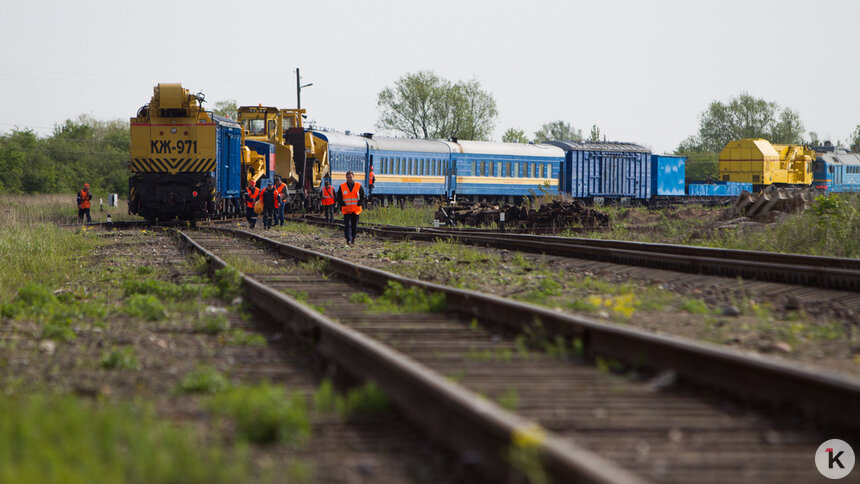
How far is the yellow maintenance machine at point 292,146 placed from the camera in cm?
3228

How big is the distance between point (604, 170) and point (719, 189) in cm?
787

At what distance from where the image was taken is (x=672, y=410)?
13.2 ft

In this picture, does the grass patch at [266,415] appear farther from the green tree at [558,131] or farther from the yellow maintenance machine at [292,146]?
the green tree at [558,131]

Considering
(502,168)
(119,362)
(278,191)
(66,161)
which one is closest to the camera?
(119,362)

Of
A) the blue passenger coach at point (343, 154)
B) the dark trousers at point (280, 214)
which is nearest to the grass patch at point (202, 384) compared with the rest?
the dark trousers at point (280, 214)

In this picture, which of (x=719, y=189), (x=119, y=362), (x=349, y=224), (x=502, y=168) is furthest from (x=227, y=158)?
(x=719, y=189)

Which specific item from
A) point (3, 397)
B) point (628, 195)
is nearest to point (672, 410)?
point (3, 397)

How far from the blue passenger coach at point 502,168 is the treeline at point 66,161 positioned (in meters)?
37.3

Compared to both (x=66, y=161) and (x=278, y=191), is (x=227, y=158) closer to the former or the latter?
(x=278, y=191)

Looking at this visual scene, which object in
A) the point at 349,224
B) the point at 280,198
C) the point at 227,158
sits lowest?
the point at 349,224

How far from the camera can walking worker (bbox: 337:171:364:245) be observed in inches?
682

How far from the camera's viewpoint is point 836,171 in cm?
5206

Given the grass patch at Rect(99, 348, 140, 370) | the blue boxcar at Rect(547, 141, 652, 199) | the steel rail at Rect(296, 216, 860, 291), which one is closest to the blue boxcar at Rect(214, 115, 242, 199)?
the steel rail at Rect(296, 216, 860, 291)

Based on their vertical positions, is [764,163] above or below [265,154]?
above
